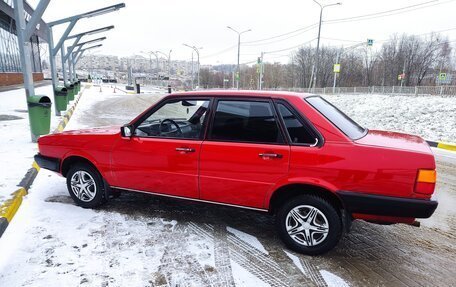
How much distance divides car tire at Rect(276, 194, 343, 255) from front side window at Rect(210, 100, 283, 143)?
2.31 feet

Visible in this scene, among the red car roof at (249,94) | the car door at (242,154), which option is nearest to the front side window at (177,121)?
the red car roof at (249,94)

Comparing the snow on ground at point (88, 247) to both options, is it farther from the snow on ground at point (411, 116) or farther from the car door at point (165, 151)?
the snow on ground at point (411, 116)

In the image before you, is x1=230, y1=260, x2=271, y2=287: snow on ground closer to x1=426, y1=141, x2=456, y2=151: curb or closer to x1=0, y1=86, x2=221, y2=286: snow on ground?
x1=0, y1=86, x2=221, y2=286: snow on ground

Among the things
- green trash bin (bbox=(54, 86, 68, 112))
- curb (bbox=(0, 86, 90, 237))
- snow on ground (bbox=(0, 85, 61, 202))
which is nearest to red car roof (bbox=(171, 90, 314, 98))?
curb (bbox=(0, 86, 90, 237))

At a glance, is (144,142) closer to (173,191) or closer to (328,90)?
(173,191)

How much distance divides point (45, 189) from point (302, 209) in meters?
→ 4.04

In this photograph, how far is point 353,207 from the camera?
3.07 metres

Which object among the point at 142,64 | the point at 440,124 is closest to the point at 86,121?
the point at 440,124

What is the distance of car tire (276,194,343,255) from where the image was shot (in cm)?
319

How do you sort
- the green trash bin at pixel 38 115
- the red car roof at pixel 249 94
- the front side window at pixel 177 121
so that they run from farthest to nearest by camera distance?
1. the green trash bin at pixel 38 115
2. the front side window at pixel 177 121
3. the red car roof at pixel 249 94

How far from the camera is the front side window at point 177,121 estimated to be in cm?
380

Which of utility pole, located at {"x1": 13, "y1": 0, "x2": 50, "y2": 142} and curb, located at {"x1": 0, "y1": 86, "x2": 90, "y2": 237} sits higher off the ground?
utility pole, located at {"x1": 13, "y1": 0, "x2": 50, "y2": 142}

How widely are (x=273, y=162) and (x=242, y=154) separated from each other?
1.14 feet

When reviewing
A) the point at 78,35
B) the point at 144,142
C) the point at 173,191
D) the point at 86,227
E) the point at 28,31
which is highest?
the point at 78,35
